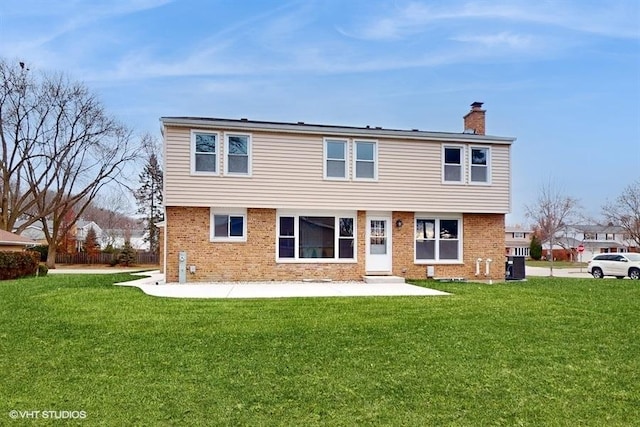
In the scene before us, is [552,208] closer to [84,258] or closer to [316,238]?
[316,238]

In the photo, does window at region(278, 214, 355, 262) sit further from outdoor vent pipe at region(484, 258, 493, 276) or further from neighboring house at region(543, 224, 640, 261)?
neighboring house at region(543, 224, 640, 261)

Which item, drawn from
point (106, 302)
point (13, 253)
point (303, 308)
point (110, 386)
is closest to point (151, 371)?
point (110, 386)

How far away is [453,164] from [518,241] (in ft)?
199

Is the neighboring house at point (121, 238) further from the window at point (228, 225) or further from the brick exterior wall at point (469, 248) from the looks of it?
the brick exterior wall at point (469, 248)

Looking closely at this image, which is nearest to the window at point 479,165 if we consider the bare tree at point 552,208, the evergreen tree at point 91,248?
the evergreen tree at point 91,248

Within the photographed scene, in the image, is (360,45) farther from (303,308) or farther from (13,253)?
(13,253)

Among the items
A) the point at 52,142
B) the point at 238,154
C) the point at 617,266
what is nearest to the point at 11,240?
the point at 52,142

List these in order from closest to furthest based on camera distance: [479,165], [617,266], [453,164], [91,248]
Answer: [453,164] < [479,165] < [617,266] < [91,248]

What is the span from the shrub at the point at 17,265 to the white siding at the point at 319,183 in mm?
9858

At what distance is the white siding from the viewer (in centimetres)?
1454

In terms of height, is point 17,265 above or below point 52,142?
below

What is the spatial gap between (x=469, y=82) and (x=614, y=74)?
209 inches

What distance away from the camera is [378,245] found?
16.0 meters

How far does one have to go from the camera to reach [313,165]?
A: 50.5 ft
